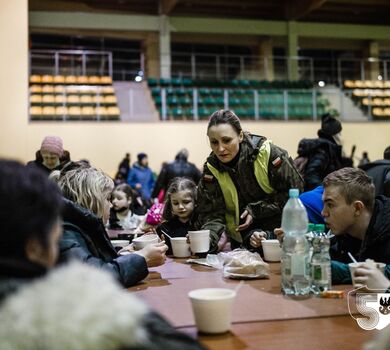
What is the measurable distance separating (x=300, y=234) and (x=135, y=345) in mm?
924

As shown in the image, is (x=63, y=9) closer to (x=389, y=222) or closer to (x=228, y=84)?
(x=228, y=84)

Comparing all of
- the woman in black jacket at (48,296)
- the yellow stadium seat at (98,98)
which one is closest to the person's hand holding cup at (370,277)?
the woman in black jacket at (48,296)

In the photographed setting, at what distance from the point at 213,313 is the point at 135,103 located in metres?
10.9

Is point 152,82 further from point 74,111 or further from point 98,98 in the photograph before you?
point 74,111

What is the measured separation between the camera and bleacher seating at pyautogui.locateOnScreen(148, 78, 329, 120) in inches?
458

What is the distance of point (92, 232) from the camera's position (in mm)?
1811

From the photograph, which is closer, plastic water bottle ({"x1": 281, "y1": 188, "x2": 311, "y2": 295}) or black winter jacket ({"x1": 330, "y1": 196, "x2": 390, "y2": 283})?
plastic water bottle ({"x1": 281, "y1": 188, "x2": 311, "y2": 295})

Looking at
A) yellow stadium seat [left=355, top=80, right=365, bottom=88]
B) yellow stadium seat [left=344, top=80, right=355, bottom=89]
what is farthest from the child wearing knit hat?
yellow stadium seat [left=355, top=80, right=365, bottom=88]

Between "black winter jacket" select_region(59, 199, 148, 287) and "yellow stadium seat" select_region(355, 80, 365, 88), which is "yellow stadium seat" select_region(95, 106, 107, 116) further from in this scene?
"black winter jacket" select_region(59, 199, 148, 287)

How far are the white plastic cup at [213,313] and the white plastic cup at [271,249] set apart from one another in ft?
3.12

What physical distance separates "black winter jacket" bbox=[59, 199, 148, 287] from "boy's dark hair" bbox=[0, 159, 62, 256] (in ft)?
2.56

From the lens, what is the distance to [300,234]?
1.57 metres

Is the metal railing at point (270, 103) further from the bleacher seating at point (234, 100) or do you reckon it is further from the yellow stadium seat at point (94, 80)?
the yellow stadium seat at point (94, 80)

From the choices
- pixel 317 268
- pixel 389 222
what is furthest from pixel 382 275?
pixel 389 222
